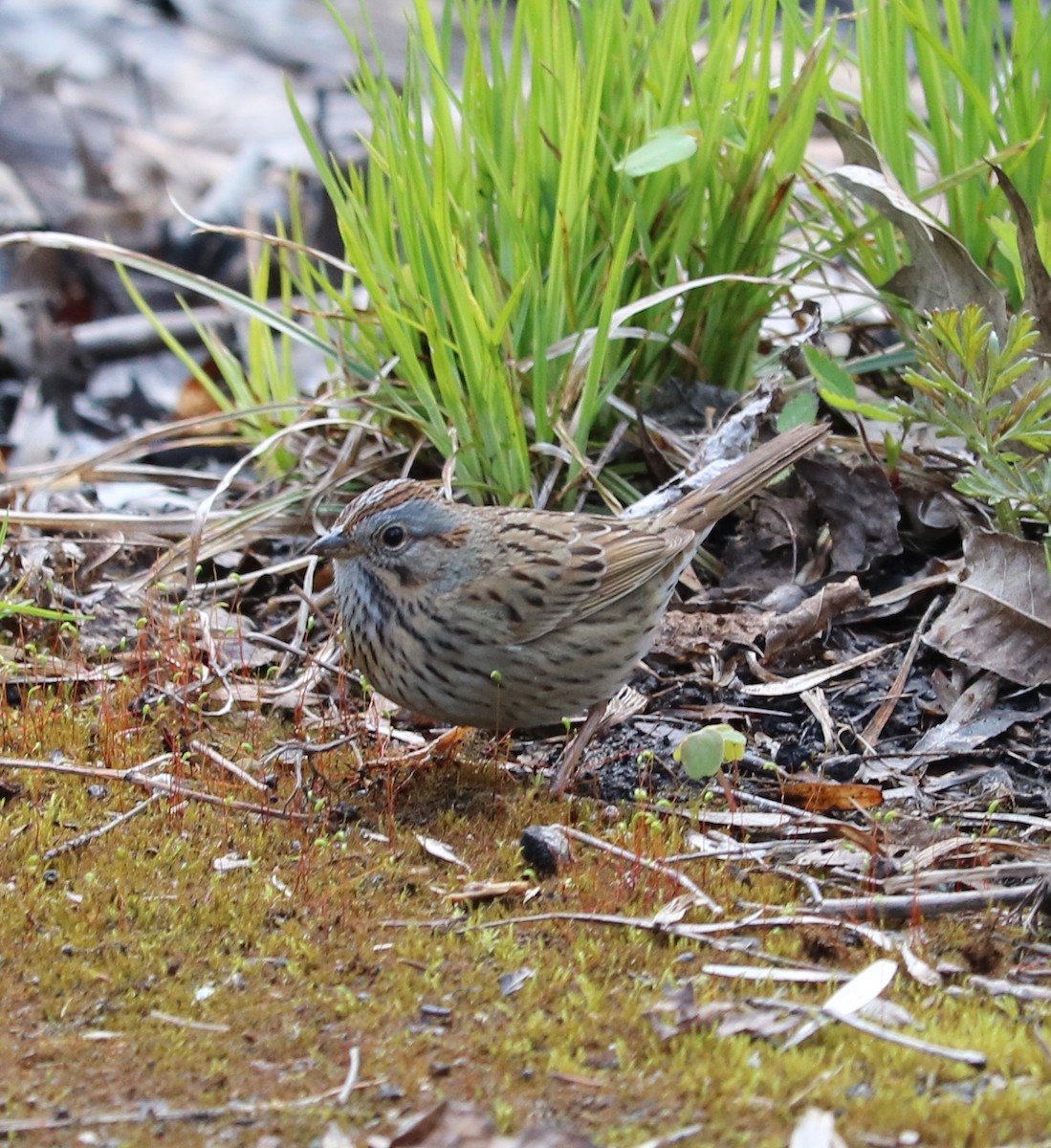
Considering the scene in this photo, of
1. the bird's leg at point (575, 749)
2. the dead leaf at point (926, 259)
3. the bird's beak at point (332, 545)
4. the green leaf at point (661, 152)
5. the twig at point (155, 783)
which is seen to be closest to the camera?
the twig at point (155, 783)

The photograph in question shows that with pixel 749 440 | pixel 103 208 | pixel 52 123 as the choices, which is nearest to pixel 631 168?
pixel 749 440

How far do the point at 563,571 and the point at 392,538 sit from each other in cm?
55

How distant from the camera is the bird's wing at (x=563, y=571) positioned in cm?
473

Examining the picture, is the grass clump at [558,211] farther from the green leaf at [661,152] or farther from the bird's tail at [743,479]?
the bird's tail at [743,479]

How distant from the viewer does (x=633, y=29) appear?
5.61 meters

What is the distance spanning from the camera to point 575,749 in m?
4.65

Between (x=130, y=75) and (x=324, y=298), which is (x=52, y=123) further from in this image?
(x=324, y=298)

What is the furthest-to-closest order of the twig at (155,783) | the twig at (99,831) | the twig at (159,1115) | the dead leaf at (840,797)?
the dead leaf at (840,797) < the twig at (155,783) < the twig at (99,831) < the twig at (159,1115)

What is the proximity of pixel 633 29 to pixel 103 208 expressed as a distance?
5486mm

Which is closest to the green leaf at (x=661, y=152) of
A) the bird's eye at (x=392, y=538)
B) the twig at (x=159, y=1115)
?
the bird's eye at (x=392, y=538)

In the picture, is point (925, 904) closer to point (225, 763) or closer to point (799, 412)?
point (225, 763)

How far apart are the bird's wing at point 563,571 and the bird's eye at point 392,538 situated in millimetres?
254

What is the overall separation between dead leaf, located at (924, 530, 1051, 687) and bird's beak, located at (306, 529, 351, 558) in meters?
1.86

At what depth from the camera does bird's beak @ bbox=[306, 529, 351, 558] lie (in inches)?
185
